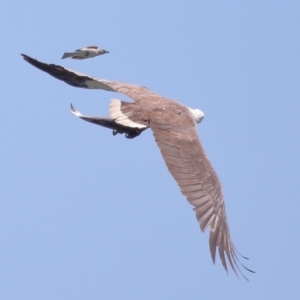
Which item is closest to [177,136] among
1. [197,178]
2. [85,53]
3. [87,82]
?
[197,178]

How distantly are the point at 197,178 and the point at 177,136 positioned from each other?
766mm

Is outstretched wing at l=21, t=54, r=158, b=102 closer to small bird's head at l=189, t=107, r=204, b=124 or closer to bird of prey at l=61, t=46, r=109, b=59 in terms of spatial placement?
small bird's head at l=189, t=107, r=204, b=124

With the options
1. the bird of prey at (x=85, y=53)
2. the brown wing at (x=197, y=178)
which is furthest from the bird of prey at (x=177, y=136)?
the bird of prey at (x=85, y=53)

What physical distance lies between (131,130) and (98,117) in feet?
1.91

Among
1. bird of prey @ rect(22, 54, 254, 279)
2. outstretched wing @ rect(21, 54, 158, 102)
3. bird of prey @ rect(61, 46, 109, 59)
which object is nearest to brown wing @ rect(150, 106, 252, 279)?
bird of prey @ rect(22, 54, 254, 279)

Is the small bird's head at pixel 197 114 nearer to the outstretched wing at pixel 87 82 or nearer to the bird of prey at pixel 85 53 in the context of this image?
the outstretched wing at pixel 87 82

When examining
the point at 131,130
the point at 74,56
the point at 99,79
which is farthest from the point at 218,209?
the point at 74,56

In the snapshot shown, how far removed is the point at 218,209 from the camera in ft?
65.5

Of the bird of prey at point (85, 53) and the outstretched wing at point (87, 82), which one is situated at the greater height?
the bird of prey at point (85, 53)

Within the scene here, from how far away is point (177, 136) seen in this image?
66.8 feet

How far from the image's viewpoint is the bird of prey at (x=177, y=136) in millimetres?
19828

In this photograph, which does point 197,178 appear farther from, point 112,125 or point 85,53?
point 85,53

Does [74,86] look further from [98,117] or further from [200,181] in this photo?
[200,181]

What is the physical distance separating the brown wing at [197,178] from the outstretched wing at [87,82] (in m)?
1.12
